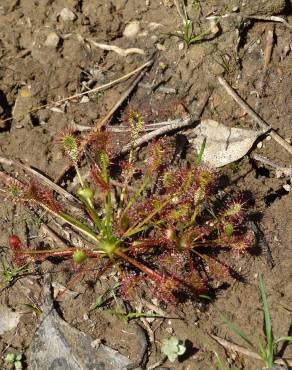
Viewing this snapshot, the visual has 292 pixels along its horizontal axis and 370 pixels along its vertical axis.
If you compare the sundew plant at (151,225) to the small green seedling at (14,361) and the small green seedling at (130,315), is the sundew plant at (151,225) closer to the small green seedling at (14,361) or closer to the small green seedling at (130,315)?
the small green seedling at (130,315)

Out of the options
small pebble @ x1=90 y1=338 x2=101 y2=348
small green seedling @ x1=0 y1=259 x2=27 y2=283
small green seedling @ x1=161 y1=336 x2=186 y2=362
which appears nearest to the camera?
small green seedling @ x1=161 y1=336 x2=186 y2=362

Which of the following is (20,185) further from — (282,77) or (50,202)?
(282,77)

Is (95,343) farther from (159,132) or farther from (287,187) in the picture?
(287,187)

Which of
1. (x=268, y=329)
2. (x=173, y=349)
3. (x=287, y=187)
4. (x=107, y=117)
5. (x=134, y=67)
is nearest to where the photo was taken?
(x=268, y=329)

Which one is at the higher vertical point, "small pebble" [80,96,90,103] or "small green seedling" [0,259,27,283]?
"small pebble" [80,96,90,103]

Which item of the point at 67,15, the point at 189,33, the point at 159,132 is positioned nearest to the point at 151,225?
the point at 159,132

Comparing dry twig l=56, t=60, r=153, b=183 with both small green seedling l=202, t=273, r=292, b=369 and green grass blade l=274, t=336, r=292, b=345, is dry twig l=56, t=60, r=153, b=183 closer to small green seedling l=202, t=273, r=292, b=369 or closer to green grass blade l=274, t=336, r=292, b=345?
small green seedling l=202, t=273, r=292, b=369

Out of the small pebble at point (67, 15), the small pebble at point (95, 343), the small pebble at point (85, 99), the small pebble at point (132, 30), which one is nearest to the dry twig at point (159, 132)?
the small pebble at point (85, 99)

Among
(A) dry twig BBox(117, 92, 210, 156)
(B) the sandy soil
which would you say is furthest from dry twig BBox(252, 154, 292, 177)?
(A) dry twig BBox(117, 92, 210, 156)
